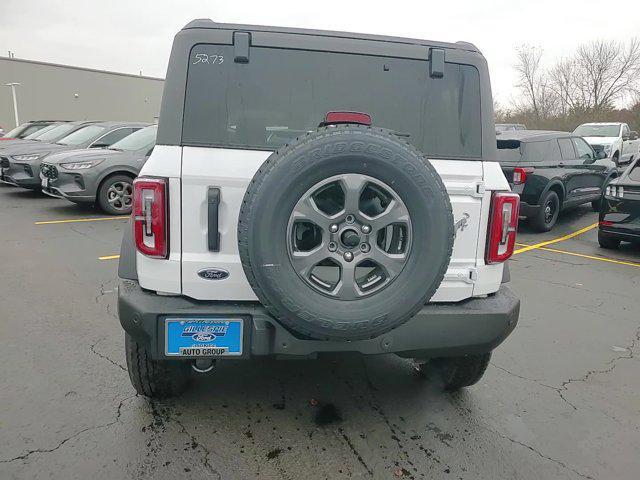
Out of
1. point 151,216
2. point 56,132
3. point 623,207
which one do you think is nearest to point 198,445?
point 151,216

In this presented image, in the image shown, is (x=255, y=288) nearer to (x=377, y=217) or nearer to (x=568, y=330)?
(x=377, y=217)

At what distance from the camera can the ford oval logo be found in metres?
2.39

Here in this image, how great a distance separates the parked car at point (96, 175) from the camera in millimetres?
8555

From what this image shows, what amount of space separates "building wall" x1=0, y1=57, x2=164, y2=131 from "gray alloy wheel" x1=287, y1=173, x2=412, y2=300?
33.6 meters

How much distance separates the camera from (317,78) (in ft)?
8.36

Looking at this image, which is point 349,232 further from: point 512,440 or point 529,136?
point 529,136

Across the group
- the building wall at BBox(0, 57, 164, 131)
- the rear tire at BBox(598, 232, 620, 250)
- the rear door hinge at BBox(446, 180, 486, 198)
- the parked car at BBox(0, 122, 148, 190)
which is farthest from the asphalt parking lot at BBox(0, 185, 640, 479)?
the building wall at BBox(0, 57, 164, 131)

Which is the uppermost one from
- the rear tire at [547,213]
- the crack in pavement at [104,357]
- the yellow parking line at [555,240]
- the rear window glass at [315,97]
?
the rear window glass at [315,97]

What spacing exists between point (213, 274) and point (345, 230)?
2.27 ft

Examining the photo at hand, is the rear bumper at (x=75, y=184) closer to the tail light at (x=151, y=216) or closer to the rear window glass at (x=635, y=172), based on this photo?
the tail light at (x=151, y=216)

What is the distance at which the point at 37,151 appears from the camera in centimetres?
1046

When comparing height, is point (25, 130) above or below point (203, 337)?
above

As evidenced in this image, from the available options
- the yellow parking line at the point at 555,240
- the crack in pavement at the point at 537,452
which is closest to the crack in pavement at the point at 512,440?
the crack in pavement at the point at 537,452

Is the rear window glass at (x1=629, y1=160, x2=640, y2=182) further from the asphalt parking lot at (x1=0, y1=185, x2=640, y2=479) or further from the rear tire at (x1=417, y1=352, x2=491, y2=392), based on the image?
the rear tire at (x1=417, y1=352, x2=491, y2=392)
